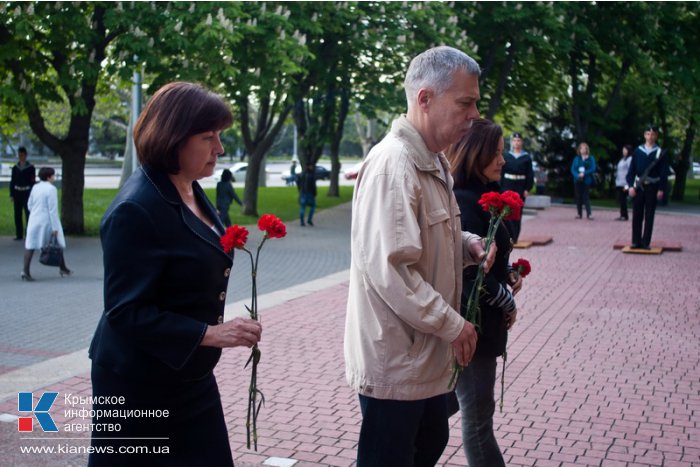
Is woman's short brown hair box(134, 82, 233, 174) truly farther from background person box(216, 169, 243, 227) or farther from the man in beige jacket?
background person box(216, 169, 243, 227)

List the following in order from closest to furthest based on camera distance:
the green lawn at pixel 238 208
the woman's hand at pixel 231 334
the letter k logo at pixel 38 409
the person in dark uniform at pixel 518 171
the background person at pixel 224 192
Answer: the woman's hand at pixel 231 334, the letter k logo at pixel 38 409, the person in dark uniform at pixel 518 171, the background person at pixel 224 192, the green lawn at pixel 238 208

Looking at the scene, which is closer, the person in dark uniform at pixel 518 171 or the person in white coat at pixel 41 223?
the person in white coat at pixel 41 223

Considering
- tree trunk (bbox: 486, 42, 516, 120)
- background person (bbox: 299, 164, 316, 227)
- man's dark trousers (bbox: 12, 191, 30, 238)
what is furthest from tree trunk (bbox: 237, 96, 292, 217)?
man's dark trousers (bbox: 12, 191, 30, 238)

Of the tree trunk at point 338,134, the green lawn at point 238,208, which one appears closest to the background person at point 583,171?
the tree trunk at point 338,134

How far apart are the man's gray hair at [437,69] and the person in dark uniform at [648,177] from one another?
12463 mm

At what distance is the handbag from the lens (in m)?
12.0

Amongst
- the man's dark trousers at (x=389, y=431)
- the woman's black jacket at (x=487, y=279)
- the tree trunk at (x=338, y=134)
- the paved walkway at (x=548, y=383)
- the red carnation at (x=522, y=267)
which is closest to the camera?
the man's dark trousers at (x=389, y=431)

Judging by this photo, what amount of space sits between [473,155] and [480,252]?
659 millimetres

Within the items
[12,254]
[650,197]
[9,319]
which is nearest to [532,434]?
[9,319]

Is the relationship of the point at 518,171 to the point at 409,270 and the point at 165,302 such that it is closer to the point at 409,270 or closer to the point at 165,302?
the point at 409,270

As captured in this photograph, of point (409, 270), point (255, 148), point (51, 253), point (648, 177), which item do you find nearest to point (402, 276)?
point (409, 270)

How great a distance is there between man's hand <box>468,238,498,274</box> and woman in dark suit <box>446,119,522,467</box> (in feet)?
0.81

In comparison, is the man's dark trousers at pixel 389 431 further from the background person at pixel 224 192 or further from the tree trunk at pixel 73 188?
the background person at pixel 224 192

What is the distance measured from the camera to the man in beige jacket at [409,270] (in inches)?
111
